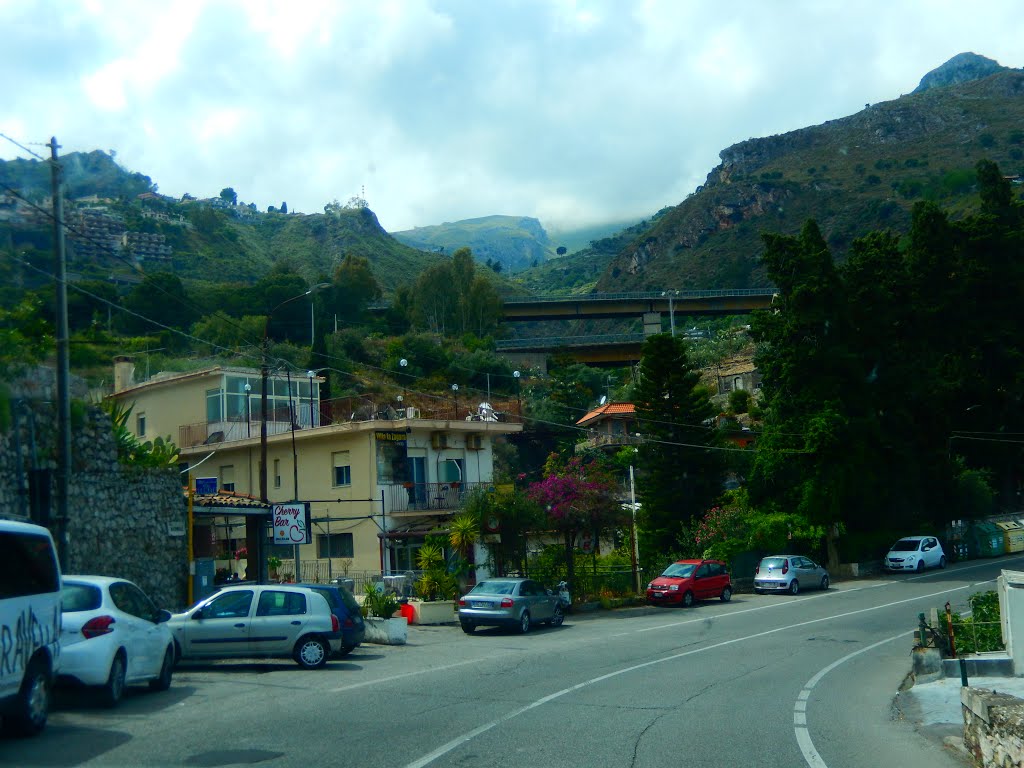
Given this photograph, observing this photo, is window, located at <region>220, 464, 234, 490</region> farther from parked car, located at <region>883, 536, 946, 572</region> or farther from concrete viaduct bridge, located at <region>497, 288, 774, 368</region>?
concrete viaduct bridge, located at <region>497, 288, 774, 368</region>

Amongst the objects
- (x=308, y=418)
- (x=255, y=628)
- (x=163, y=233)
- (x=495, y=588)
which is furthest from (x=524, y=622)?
(x=163, y=233)

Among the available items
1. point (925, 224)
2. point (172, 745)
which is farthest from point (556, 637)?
point (925, 224)

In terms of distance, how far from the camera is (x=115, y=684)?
12.0m

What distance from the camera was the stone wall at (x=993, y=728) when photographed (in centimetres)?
790

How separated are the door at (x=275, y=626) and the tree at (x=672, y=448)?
28.7 metres

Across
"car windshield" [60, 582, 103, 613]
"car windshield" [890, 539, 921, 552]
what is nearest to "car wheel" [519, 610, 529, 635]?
"car windshield" [60, 582, 103, 613]

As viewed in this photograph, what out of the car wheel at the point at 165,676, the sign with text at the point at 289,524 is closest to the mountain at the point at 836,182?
the sign with text at the point at 289,524

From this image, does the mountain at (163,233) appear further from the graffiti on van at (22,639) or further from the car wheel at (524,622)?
the car wheel at (524,622)

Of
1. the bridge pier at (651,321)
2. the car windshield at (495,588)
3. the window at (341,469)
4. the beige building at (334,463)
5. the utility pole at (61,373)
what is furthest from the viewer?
the bridge pier at (651,321)

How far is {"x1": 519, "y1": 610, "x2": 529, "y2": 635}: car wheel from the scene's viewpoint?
80.1 feet

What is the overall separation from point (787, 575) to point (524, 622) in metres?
15.2

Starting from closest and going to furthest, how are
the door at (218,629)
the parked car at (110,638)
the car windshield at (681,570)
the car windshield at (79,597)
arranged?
the parked car at (110,638) → the car windshield at (79,597) → the door at (218,629) → the car windshield at (681,570)

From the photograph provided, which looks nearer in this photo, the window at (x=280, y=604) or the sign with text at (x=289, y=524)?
the window at (x=280, y=604)

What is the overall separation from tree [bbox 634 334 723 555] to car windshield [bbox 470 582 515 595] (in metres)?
19.3
